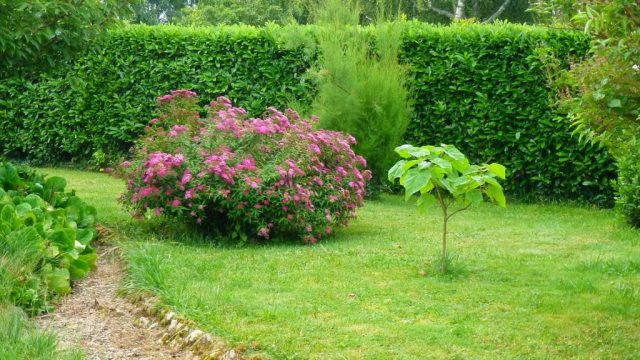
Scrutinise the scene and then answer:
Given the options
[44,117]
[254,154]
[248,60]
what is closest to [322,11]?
[248,60]

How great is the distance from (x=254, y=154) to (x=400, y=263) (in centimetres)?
191

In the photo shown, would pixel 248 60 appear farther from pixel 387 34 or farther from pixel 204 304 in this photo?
pixel 204 304

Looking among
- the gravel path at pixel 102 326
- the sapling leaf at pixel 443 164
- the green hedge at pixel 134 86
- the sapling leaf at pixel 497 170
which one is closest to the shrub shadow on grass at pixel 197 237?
the gravel path at pixel 102 326

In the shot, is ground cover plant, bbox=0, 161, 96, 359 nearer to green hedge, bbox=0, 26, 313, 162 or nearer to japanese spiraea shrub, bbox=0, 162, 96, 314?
japanese spiraea shrub, bbox=0, 162, 96, 314

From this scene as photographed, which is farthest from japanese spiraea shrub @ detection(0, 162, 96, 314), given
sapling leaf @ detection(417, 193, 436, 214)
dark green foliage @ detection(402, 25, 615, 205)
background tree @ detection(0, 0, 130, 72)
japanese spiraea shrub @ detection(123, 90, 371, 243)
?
dark green foliage @ detection(402, 25, 615, 205)

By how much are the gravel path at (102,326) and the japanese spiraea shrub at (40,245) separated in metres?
0.12

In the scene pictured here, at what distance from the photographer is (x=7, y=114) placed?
13383 millimetres

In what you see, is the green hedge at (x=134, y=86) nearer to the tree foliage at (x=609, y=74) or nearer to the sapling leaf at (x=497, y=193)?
the sapling leaf at (x=497, y=193)

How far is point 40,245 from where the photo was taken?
17.5ft

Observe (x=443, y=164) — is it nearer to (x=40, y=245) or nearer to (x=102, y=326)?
(x=102, y=326)

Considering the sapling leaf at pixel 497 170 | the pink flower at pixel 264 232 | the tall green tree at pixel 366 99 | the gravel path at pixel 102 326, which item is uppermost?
the tall green tree at pixel 366 99

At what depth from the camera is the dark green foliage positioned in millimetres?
10305

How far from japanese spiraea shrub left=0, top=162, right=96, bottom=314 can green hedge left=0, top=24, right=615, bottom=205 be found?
266 cm

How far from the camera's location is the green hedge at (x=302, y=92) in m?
10.4
